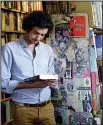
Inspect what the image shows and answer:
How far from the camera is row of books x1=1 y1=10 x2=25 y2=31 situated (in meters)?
2.73

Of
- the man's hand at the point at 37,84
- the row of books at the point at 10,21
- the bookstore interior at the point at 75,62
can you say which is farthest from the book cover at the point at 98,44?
the row of books at the point at 10,21

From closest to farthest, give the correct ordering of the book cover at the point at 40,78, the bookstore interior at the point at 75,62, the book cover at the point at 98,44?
the book cover at the point at 40,78
the bookstore interior at the point at 75,62
the book cover at the point at 98,44

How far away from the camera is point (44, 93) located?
1.64 metres

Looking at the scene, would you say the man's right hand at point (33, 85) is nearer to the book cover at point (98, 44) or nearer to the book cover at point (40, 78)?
the book cover at point (40, 78)

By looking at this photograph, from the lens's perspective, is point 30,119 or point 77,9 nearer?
point 30,119

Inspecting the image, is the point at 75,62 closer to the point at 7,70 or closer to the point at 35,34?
the point at 35,34

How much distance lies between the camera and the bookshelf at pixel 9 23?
269 centimetres

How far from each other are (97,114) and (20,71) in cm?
70

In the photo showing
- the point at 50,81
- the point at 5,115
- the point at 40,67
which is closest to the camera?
the point at 50,81

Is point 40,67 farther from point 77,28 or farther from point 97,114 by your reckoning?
point 97,114

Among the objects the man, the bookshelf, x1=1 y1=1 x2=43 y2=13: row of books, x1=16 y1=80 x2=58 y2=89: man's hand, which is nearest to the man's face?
the man

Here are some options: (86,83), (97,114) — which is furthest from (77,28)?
(97,114)

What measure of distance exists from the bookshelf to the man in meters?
1.04

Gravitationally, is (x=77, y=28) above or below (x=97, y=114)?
above
